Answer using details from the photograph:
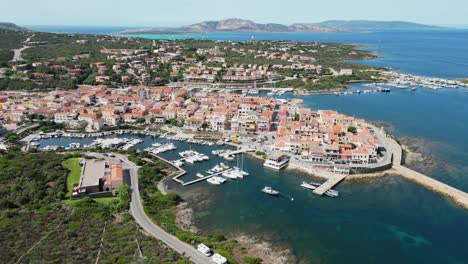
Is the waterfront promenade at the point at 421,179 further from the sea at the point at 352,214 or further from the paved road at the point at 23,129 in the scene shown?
the paved road at the point at 23,129

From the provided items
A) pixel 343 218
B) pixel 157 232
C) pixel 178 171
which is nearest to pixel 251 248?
pixel 157 232

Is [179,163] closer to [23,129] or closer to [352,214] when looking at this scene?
[352,214]

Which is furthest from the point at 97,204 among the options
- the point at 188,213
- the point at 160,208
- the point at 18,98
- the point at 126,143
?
the point at 18,98

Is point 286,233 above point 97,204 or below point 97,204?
below

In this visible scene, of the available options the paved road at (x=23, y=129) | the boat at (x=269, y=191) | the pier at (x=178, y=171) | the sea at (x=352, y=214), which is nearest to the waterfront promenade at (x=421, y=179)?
the sea at (x=352, y=214)

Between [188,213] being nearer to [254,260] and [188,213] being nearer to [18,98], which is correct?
[254,260]

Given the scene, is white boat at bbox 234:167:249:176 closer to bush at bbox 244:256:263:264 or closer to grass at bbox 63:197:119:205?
grass at bbox 63:197:119:205

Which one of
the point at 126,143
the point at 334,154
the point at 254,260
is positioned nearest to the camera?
the point at 254,260
